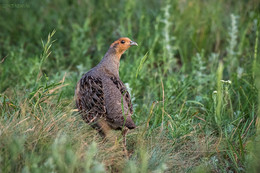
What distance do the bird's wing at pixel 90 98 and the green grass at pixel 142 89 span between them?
0.39 ft

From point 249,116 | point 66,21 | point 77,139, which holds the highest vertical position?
point 66,21

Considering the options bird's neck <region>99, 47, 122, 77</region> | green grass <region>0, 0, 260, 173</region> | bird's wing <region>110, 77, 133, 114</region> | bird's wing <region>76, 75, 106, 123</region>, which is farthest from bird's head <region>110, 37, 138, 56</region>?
bird's wing <region>76, 75, 106, 123</region>

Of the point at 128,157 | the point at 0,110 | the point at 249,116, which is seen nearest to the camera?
the point at 128,157

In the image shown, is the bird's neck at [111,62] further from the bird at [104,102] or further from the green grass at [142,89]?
the green grass at [142,89]

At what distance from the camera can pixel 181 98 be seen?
474cm

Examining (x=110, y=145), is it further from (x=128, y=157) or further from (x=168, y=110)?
(x=168, y=110)

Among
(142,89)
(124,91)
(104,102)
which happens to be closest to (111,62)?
(124,91)

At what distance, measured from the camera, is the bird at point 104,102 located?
11.8 ft

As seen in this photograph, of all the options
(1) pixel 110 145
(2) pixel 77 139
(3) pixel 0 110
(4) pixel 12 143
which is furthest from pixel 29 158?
(3) pixel 0 110

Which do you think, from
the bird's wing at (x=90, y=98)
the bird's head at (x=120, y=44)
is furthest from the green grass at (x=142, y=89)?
the bird's head at (x=120, y=44)

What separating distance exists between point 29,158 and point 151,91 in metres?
2.39

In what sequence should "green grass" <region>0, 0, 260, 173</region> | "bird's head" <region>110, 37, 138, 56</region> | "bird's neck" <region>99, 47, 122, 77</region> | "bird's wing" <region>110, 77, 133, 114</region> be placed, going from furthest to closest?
"bird's head" <region>110, 37, 138, 56</region> < "bird's neck" <region>99, 47, 122, 77</region> < "bird's wing" <region>110, 77, 133, 114</region> < "green grass" <region>0, 0, 260, 173</region>

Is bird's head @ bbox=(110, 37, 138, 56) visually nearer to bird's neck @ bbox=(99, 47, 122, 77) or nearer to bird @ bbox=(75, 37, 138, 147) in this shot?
bird's neck @ bbox=(99, 47, 122, 77)

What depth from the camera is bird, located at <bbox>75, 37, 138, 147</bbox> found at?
3.59m
